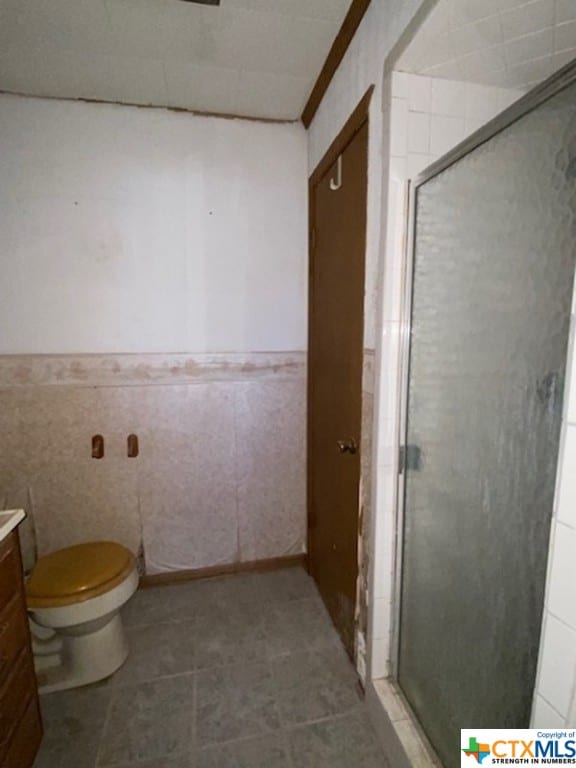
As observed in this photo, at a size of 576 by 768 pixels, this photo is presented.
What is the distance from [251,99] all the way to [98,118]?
717 millimetres

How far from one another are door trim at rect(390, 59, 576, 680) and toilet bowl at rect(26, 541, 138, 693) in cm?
105

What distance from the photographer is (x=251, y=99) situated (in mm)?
1668

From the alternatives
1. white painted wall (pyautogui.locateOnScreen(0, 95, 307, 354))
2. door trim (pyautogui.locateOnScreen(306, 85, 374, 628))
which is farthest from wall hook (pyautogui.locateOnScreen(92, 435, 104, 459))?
door trim (pyautogui.locateOnScreen(306, 85, 374, 628))

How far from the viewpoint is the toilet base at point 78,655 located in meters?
1.41

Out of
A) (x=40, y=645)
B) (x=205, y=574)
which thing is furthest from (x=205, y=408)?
(x=40, y=645)

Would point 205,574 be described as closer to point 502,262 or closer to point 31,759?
point 31,759

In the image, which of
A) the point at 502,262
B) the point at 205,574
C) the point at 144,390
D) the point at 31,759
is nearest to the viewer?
the point at 502,262

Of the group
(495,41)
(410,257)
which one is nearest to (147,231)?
(410,257)

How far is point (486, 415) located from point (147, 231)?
1.70m

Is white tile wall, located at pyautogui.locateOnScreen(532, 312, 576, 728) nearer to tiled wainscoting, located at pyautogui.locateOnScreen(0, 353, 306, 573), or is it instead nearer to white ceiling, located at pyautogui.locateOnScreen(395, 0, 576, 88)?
white ceiling, located at pyautogui.locateOnScreen(395, 0, 576, 88)

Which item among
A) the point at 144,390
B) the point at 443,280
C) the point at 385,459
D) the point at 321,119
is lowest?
the point at 385,459

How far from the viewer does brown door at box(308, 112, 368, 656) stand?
4.42 ft

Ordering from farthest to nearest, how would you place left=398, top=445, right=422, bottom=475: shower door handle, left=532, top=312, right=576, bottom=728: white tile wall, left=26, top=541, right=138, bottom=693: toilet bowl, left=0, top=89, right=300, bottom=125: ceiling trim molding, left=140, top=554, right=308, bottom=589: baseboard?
left=140, top=554, right=308, bottom=589: baseboard → left=0, top=89, right=300, bottom=125: ceiling trim molding → left=26, top=541, right=138, bottom=693: toilet bowl → left=398, top=445, right=422, bottom=475: shower door handle → left=532, top=312, right=576, bottom=728: white tile wall

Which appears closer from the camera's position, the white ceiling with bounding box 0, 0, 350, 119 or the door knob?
the white ceiling with bounding box 0, 0, 350, 119
